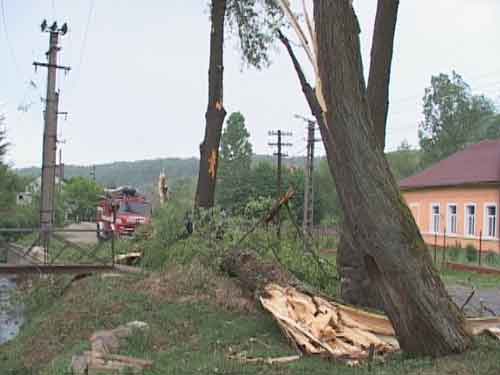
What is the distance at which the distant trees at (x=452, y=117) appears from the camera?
60.5 meters

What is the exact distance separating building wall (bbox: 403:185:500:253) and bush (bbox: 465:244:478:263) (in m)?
1.14

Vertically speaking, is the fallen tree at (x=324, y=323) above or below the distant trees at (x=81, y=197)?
above

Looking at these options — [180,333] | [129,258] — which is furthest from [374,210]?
[129,258]

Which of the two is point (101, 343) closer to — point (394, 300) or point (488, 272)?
point (394, 300)

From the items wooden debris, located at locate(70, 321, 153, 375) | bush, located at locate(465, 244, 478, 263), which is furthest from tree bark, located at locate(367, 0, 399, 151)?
bush, located at locate(465, 244, 478, 263)

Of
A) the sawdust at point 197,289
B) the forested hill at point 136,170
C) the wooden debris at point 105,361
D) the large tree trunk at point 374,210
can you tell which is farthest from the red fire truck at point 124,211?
the forested hill at point 136,170

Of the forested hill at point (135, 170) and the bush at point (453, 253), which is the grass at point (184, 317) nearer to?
the bush at point (453, 253)

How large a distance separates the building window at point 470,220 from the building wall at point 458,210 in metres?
0.12

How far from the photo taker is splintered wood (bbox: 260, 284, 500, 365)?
8.47m

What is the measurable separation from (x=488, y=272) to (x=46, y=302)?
51.9ft

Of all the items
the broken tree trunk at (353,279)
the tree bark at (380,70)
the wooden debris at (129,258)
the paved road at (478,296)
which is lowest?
the paved road at (478,296)

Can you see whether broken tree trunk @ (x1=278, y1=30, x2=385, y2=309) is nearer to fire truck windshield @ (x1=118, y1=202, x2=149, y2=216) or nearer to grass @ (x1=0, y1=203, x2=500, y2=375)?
grass @ (x1=0, y1=203, x2=500, y2=375)

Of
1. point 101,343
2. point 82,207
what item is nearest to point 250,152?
point 82,207

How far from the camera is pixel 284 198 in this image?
13562mm
